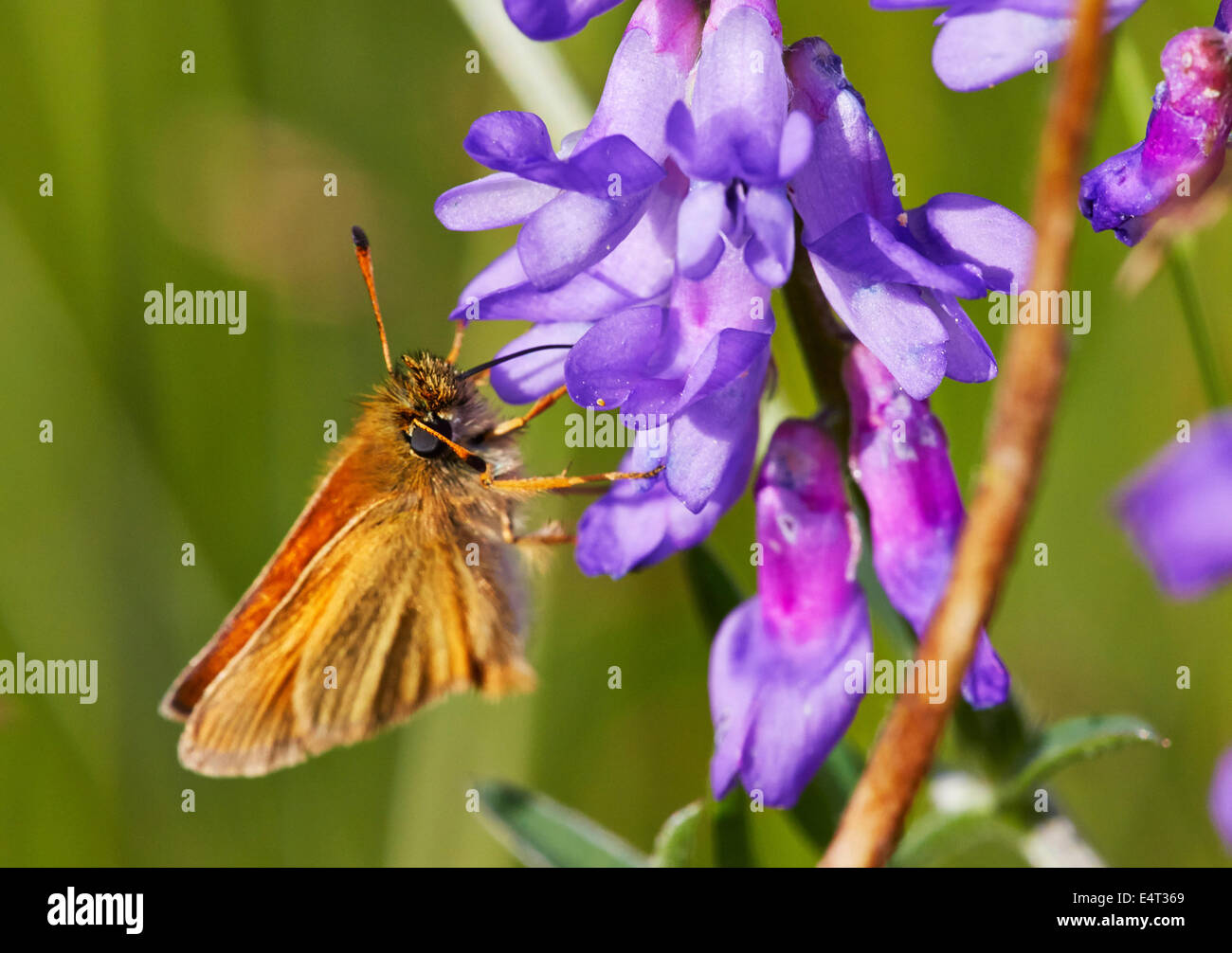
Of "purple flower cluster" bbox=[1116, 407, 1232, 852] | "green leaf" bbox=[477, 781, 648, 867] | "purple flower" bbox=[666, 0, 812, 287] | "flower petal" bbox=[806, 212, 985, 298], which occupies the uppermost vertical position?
"purple flower" bbox=[666, 0, 812, 287]

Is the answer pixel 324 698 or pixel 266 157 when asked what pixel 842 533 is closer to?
pixel 324 698

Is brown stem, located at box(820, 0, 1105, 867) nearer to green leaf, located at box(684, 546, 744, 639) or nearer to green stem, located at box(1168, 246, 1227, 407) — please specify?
green leaf, located at box(684, 546, 744, 639)

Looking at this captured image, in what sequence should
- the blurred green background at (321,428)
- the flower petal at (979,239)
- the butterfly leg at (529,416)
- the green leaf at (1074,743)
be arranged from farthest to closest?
the blurred green background at (321,428), the butterfly leg at (529,416), the green leaf at (1074,743), the flower petal at (979,239)

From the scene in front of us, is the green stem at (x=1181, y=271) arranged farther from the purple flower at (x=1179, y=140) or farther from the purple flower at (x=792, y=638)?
the purple flower at (x=792, y=638)

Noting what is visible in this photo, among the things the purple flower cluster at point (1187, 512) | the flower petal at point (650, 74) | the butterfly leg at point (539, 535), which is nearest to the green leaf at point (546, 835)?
the butterfly leg at point (539, 535)

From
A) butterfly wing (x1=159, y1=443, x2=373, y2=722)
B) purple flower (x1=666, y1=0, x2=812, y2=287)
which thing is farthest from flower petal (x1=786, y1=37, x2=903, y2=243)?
butterfly wing (x1=159, y1=443, x2=373, y2=722)
